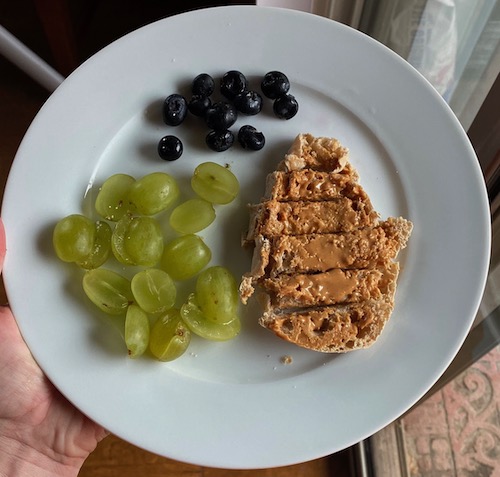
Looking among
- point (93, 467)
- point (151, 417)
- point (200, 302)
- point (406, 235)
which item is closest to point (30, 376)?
point (151, 417)

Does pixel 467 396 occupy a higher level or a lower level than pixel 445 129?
lower

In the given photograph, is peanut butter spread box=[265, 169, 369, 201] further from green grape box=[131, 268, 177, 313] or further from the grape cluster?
green grape box=[131, 268, 177, 313]

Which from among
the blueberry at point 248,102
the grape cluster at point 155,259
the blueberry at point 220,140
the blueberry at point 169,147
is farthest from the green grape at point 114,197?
the blueberry at point 248,102

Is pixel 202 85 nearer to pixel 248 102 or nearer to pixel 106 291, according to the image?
pixel 248 102

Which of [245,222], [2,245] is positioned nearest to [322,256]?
[245,222]

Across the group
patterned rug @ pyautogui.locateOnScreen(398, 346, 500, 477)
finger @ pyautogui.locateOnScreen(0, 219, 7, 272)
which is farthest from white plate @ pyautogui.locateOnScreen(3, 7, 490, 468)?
patterned rug @ pyautogui.locateOnScreen(398, 346, 500, 477)

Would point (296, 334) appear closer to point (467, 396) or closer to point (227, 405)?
point (227, 405)

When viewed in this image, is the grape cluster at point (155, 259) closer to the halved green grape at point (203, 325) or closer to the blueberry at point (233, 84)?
the halved green grape at point (203, 325)
